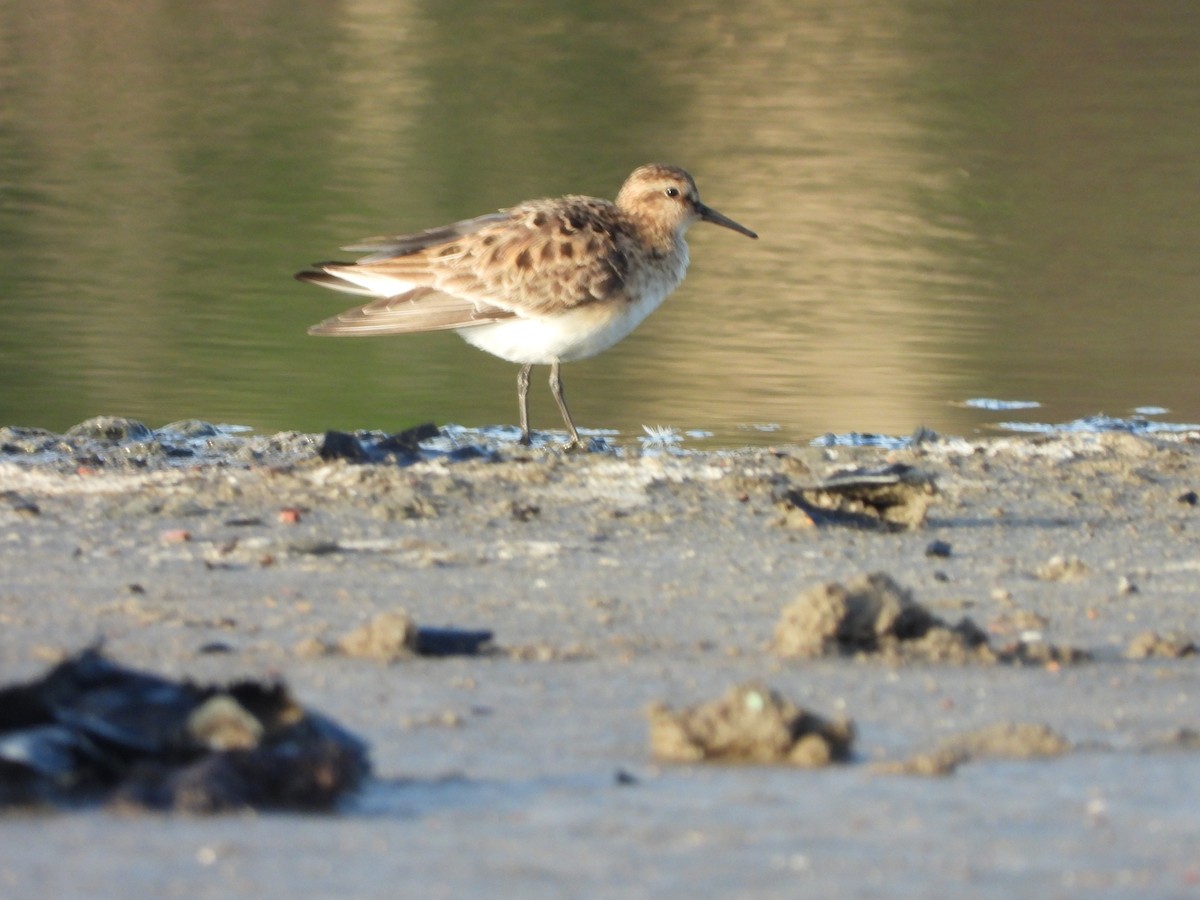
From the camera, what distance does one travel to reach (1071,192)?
1694cm

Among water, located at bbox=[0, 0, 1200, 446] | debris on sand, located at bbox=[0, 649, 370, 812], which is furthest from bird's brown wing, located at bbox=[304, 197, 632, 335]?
debris on sand, located at bbox=[0, 649, 370, 812]

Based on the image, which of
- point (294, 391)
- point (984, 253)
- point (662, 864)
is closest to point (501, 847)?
point (662, 864)

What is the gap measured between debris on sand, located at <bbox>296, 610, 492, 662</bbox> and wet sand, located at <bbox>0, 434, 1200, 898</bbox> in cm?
3

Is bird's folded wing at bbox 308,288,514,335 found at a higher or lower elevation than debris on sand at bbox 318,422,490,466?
higher

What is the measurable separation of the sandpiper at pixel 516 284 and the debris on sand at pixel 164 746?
15.6 ft

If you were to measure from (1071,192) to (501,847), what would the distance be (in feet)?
47.5

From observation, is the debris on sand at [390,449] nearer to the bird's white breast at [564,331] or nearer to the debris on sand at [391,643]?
the bird's white breast at [564,331]

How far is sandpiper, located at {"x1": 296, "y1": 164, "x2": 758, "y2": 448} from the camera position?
339 inches

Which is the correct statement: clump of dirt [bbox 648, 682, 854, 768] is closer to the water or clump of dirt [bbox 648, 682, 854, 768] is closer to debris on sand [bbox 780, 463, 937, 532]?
debris on sand [bbox 780, 463, 937, 532]

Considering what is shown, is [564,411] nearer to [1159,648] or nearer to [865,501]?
[865,501]

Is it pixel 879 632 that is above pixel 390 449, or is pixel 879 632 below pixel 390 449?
above

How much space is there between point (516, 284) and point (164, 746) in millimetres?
5172

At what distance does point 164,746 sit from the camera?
3.60 m

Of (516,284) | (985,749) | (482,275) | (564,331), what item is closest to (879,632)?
(985,749)
